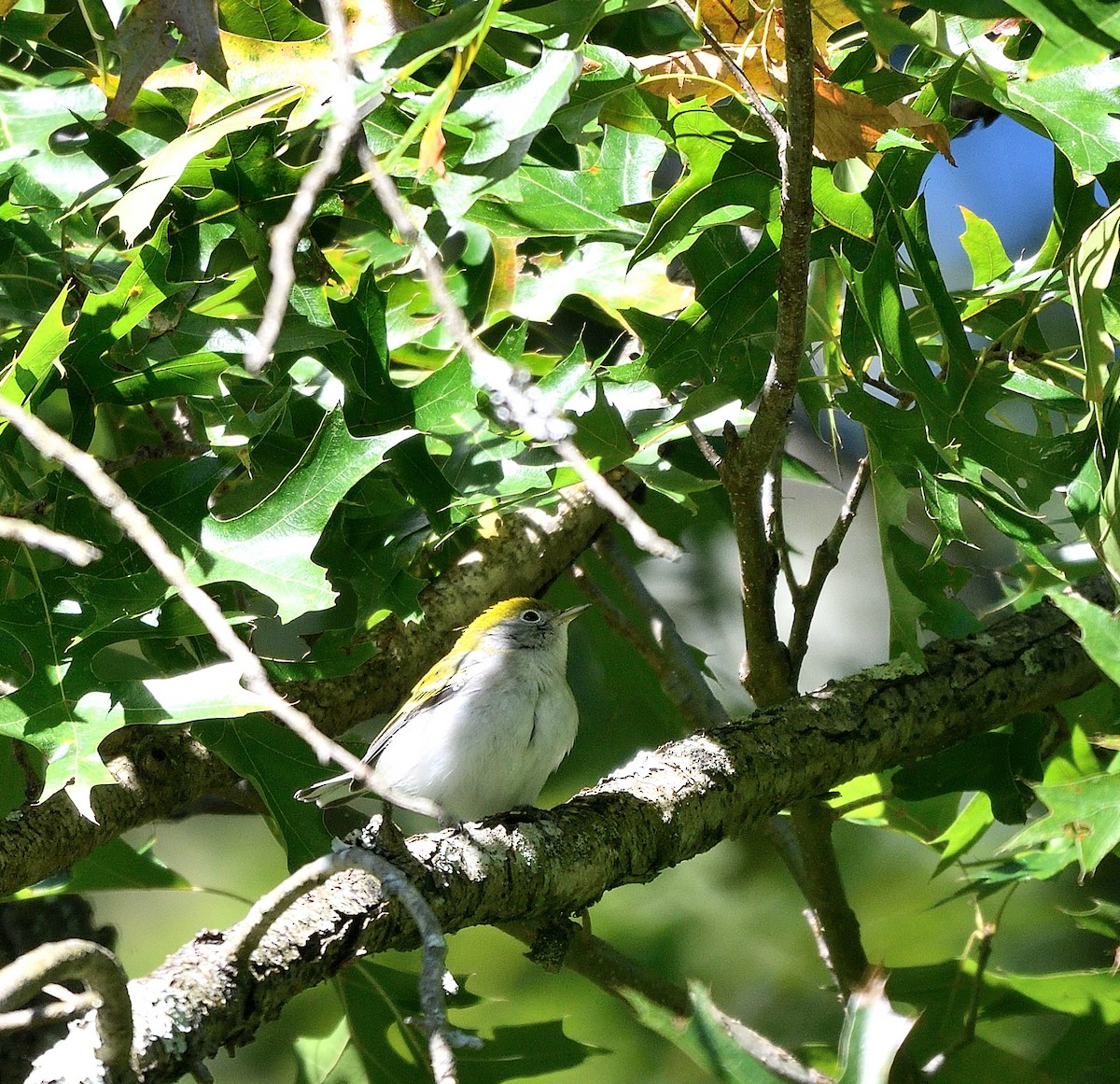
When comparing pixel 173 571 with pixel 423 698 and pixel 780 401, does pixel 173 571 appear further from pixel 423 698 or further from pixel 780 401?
pixel 423 698

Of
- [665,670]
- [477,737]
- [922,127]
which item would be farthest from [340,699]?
[922,127]

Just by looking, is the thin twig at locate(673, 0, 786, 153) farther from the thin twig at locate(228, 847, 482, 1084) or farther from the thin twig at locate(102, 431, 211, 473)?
the thin twig at locate(102, 431, 211, 473)

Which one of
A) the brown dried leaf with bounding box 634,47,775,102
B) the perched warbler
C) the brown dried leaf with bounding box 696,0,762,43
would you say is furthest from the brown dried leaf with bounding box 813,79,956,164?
the perched warbler

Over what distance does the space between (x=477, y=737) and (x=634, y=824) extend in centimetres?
118

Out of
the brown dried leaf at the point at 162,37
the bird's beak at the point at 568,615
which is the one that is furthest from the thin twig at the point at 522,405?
the bird's beak at the point at 568,615

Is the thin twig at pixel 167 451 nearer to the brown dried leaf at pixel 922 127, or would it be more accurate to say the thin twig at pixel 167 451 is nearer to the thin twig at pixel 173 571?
the thin twig at pixel 173 571

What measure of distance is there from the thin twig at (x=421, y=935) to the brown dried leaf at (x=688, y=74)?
55.3 inches

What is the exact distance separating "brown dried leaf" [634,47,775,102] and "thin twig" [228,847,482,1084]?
1404mm

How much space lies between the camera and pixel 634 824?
2.21 m

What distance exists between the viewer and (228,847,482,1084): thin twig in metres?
1.05

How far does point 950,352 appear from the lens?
2.13 m

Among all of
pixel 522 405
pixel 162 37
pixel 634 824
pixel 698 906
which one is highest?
pixel 162 37

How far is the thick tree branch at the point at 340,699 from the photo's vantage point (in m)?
2.23

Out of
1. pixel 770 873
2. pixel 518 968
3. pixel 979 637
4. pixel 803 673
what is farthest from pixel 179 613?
pixel 803 673
